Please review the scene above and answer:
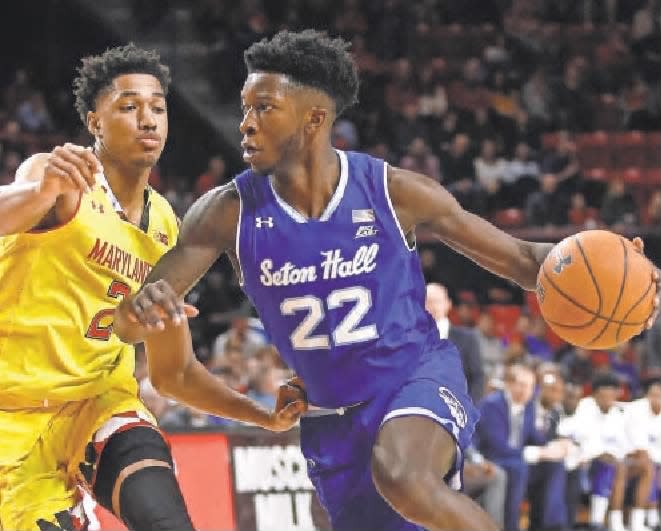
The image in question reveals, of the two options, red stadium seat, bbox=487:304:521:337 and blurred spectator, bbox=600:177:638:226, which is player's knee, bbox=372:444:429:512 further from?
blurred spectator, bbox=600:177:638:226

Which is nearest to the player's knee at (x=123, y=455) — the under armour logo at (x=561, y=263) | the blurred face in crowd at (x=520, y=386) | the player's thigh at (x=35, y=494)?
the player's thigh at (x=35, y=494)

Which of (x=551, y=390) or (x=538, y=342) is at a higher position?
(x=538, y=342)

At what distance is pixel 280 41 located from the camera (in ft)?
14.2

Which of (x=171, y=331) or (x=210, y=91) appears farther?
(x=210, y=91)

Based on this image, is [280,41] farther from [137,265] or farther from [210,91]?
[210,91]

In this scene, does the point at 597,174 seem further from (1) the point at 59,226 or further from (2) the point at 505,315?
(1) the point at 59,226

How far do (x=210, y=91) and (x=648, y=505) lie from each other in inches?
311

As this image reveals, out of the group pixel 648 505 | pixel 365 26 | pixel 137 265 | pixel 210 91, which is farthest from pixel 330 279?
pixel 365 26

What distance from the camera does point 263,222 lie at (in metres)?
4.17

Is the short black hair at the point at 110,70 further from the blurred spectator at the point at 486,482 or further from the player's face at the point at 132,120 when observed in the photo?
the blurred spectator at the point at 486,482

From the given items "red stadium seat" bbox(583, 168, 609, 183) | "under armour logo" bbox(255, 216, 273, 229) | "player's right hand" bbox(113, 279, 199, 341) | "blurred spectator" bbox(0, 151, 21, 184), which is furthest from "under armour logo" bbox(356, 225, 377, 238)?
"red stadium seat" bbox(583, 168, 609, 183)

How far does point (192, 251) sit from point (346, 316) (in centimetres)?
55

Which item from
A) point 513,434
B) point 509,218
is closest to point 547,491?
point 513,434

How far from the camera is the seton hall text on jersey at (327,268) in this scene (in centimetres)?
409
